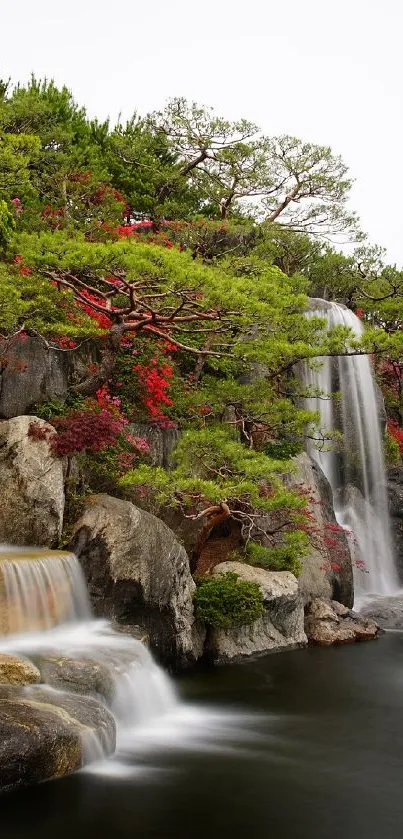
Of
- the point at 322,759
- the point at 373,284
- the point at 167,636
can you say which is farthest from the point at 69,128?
the point at 322,759

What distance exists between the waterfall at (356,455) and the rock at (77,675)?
1319 centimetres

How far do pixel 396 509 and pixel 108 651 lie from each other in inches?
601

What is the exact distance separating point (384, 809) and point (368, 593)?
1336cm

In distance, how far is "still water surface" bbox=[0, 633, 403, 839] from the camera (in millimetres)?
6383

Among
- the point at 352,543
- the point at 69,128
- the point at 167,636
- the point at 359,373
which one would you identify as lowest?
the point at 167,636

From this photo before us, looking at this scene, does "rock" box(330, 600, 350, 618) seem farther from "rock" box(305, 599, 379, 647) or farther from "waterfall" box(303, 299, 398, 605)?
"waterfall" box(303, 299, 398, 605)

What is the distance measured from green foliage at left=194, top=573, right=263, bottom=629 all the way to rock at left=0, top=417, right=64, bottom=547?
10.1 feet

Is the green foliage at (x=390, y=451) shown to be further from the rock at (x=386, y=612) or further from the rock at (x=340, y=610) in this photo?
the rock at (x=340, y=610)

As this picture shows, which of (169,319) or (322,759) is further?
(169,319)

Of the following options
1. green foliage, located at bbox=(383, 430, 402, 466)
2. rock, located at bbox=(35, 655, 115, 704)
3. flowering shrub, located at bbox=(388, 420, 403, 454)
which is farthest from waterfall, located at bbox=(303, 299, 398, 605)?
rock, located at bbox=(35, 655, 115, 704)

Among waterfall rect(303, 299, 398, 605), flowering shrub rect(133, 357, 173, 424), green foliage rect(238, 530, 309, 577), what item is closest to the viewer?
green foliage rect(238, 530, 309, 577)

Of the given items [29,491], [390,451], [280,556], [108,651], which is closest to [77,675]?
[108,651]

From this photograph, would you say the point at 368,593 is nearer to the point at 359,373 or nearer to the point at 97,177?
the point at 359,373

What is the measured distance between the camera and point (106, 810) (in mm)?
6582
